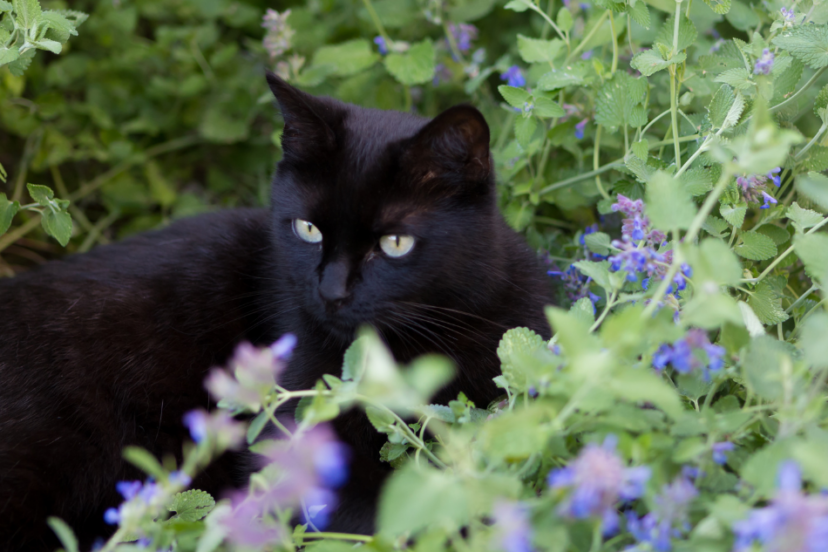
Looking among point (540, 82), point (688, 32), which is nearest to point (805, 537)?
point (688, 32)

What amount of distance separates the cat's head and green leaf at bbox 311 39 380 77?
0.66 metres

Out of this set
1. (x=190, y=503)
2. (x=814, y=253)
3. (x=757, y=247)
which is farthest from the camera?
(x=757, y=247)

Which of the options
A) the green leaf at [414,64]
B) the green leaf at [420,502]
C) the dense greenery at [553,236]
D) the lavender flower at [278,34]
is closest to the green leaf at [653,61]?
the dense greenery at [553,236]

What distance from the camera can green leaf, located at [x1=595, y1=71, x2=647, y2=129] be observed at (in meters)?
1.45

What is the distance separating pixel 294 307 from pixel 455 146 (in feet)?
1.70

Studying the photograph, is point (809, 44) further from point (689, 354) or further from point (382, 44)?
point (382, 44)

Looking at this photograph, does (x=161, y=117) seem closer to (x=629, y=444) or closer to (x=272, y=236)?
(x=272, y=236)

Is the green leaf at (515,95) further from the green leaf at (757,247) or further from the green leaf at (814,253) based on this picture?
the green leaf at (814,253)

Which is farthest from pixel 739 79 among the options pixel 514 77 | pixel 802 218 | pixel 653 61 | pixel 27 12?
pixel 27 12

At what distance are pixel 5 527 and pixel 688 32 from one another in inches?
61.0

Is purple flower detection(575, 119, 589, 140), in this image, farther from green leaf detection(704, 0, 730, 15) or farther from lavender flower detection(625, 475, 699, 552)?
lavender flower detection(625, 475, 699, 552)

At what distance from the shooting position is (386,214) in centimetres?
126

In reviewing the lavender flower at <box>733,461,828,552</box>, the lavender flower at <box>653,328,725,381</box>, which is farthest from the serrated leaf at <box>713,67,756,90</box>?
the lavender flower at <box>733,461,828,552</box>

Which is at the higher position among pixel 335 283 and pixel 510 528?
pixel 510 528
